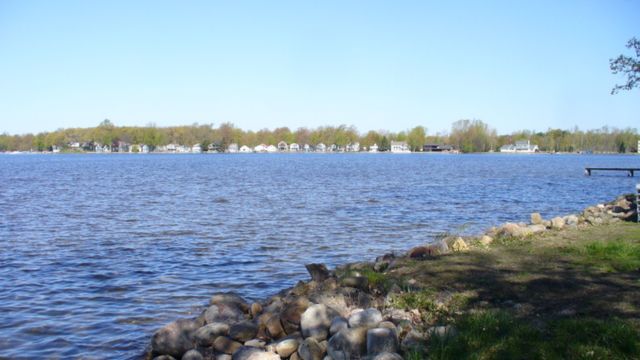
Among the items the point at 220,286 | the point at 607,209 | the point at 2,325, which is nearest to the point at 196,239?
the point at 220,286

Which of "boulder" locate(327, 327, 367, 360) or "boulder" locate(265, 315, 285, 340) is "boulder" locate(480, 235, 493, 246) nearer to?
"boulder" locate(265, 315, 285, 340)

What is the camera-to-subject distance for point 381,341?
647 cm

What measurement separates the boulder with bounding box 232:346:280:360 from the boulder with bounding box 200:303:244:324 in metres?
1.87

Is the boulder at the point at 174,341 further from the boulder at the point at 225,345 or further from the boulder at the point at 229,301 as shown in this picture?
the boulder at the point at 229,301

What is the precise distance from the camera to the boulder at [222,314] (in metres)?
9.09

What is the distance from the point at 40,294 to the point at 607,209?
55.8 feet

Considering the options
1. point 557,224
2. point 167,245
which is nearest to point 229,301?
point 167,245

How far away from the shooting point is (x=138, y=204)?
103 ft

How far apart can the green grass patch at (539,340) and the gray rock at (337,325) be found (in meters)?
1.22

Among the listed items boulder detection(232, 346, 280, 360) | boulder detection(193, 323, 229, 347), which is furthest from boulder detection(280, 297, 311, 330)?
boulder detection(232, 346, 280, 360)

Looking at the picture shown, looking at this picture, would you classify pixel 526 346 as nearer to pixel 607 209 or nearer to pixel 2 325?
pixel 2 325

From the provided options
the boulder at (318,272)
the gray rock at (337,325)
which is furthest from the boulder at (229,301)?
the gray rock at (337,325)

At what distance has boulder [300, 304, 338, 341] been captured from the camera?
7387 mm

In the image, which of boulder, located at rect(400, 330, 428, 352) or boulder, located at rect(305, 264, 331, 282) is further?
boulder, located at rect(305, 264, 331, 282)
